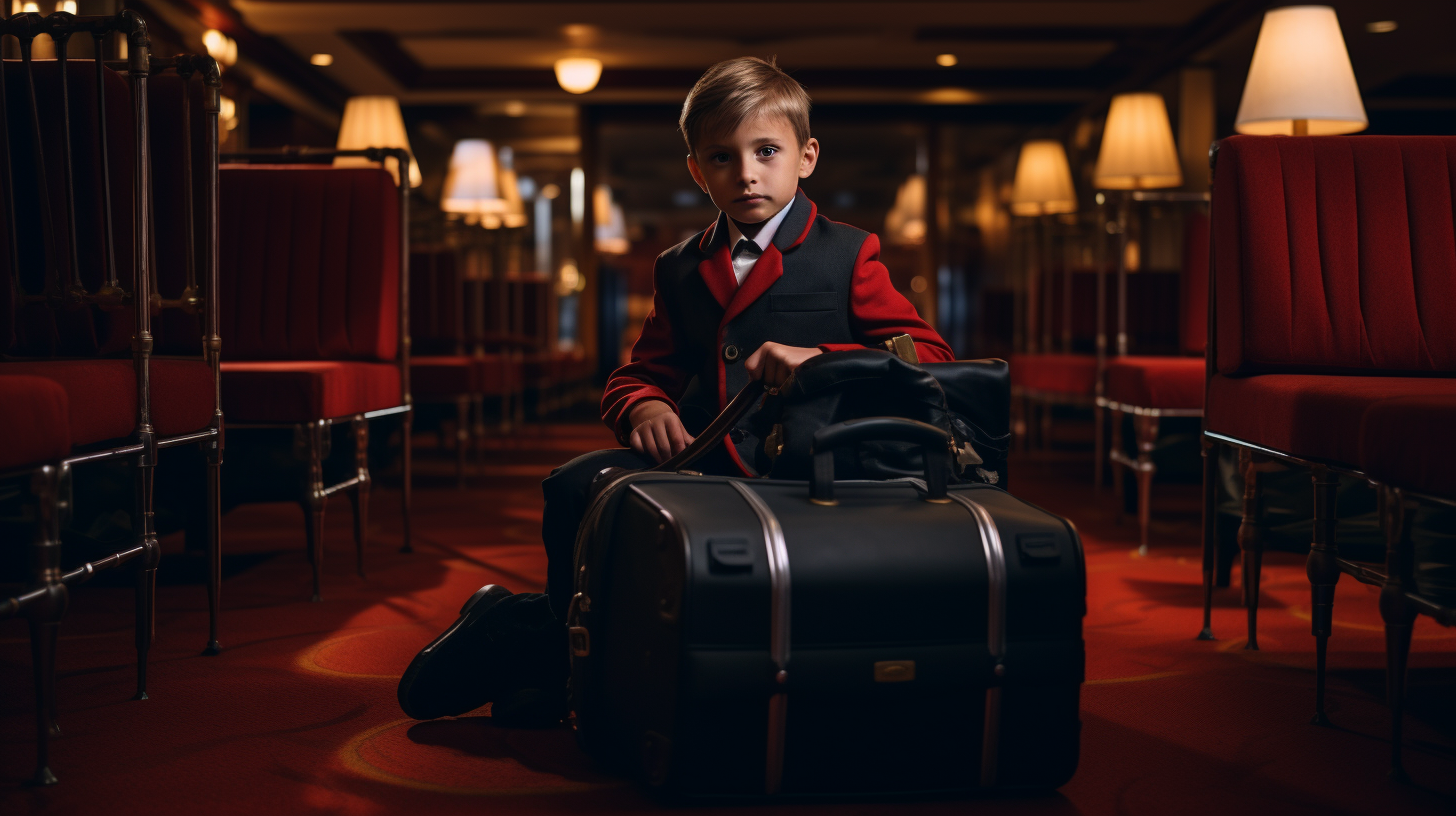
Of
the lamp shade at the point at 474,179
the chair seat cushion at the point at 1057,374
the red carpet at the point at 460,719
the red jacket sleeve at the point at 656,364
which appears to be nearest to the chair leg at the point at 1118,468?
the chair seat cushion at the point at 1057,374

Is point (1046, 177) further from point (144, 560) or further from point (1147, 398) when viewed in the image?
point (144, 560)

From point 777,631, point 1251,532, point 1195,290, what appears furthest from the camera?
point 1195,290

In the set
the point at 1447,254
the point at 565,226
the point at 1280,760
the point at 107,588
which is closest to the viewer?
the point at 1280,760

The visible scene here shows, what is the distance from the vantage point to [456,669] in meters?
1.55

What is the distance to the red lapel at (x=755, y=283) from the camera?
1.58 m

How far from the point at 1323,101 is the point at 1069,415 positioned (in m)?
6.43

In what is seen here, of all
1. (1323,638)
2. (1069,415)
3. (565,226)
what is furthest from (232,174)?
(565,226)

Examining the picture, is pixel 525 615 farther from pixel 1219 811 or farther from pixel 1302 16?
pixel 1302 16

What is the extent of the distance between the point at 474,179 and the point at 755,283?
5.63 m

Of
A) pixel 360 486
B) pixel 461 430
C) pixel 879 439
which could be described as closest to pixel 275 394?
pixel 360 486

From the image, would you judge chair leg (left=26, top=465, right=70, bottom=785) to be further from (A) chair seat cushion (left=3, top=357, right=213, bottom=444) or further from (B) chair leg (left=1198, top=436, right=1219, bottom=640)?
(B) chair leg (left=1198, top=436, right=1219, bottom=640)

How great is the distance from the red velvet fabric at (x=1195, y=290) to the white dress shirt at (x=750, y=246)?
2554mm

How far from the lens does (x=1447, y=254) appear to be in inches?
77.3

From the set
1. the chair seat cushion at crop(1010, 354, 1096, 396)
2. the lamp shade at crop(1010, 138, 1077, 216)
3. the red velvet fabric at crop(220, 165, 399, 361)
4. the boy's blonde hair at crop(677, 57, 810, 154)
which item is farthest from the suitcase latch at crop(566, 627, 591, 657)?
the lamp shade at crop(1010, 138, 1077, 216)
